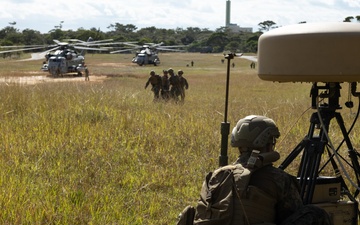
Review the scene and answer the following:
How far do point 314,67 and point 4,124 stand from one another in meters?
6.28

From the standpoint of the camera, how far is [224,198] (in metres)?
3.32

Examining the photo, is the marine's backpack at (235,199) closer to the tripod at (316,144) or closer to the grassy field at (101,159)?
the tripod at (316,144)

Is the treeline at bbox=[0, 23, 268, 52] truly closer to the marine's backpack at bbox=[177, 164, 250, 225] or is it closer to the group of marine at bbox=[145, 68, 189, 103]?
the group of marine at bbox=[145, 68, 189, 103]

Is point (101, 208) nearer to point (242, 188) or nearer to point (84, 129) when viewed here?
point (242, 188)

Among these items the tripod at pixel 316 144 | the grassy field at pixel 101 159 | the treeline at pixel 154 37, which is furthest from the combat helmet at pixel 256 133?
the treeline at pixel 154 37

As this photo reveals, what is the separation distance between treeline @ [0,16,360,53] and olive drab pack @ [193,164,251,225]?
5343 cm

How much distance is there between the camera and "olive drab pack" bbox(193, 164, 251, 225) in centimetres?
327

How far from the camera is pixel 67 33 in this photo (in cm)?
10638

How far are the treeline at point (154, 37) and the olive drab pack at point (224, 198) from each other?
175ft

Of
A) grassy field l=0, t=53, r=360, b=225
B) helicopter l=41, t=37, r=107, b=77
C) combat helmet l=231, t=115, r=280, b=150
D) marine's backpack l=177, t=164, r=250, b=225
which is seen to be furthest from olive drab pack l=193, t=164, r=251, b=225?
helicopter l=41, t=37, r=107, b=77

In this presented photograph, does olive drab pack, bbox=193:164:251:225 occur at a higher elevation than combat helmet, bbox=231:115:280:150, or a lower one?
lower

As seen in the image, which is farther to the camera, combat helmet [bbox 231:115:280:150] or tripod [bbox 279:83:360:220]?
tripod [bbox 279:83:360:220]

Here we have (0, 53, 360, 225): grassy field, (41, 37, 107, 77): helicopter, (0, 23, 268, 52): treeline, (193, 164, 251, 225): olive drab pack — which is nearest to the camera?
(193, 164, 251, 225): olive drab pack

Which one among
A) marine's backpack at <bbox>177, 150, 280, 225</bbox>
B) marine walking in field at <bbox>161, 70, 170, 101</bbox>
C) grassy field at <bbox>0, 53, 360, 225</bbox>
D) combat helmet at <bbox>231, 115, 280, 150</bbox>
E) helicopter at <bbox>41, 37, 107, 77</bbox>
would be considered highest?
combat helmet at <bbox>231, 115, 280, 150</bbox>
